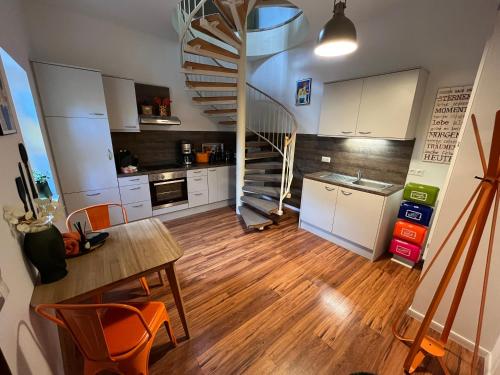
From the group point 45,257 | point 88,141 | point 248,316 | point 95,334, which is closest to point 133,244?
point 45,257

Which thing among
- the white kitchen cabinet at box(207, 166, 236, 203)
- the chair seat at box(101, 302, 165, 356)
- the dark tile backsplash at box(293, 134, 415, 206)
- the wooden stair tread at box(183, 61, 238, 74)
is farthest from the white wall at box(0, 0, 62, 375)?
the dark tile backsplash at box(293, 134, 415, 206)

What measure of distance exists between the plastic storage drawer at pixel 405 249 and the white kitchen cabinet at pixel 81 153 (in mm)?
3714

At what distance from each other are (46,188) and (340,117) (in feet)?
11.1

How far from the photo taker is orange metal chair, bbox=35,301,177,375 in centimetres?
86

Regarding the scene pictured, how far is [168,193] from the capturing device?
3.45 metres

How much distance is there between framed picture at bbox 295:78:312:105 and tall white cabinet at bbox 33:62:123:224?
289cm

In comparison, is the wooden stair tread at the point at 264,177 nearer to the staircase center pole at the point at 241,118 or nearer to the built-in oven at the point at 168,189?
→ the staircase center pole at the point at 241,118

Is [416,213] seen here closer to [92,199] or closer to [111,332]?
[111,332]

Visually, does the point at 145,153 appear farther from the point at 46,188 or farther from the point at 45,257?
the point at 45,257

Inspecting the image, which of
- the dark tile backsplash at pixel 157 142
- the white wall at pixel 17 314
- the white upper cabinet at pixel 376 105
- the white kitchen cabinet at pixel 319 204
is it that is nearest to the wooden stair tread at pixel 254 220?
the white kitchen cabinet at pixel 319 204

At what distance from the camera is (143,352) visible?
1132mm

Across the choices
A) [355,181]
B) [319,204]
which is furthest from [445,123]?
[319,204]

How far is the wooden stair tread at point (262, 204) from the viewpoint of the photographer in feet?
10.7

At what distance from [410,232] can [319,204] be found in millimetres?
1055
